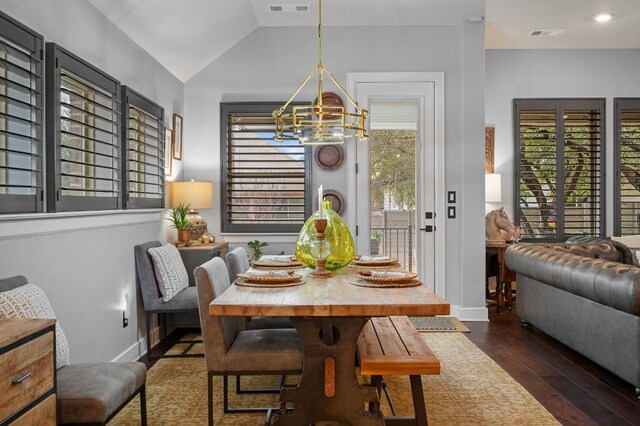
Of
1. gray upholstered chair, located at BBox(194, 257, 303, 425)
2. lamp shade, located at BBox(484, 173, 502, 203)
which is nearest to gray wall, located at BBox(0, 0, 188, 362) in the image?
gray upholstered chair, located at BBox(194, 257, 303, 425)

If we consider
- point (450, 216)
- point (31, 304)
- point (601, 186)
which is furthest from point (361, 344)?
point (601, 186)

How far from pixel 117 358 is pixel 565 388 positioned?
9.95 feet

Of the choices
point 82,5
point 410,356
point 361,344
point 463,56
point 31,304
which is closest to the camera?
point 31,304

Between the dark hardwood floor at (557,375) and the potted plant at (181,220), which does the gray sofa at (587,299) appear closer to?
the dark hardwood floor at (557,375)

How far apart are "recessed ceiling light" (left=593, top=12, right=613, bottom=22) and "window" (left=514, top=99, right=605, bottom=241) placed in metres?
1.17

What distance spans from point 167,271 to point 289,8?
269cm

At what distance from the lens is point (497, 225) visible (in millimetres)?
5809

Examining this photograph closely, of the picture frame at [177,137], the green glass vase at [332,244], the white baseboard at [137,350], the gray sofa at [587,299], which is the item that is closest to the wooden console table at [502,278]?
the gray sofa at [587,299]

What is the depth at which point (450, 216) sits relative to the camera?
17.6 feet

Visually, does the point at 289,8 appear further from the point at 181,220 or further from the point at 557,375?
the point at 557,375

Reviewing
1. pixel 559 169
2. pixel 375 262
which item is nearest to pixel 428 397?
pixel 375 262

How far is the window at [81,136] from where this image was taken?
280cm

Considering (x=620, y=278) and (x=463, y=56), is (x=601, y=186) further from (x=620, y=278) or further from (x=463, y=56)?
(x=620, y=278)

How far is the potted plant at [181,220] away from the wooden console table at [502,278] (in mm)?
3167
